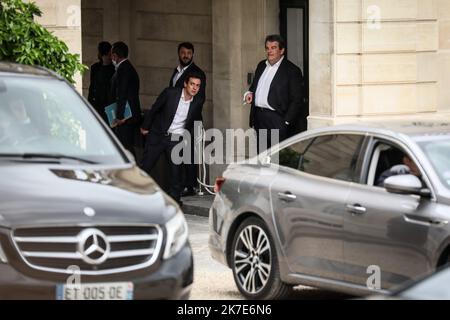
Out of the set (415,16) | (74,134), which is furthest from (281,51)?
(74,134)

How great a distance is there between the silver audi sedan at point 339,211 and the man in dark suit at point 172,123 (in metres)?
6.77

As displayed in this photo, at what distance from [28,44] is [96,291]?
662cm

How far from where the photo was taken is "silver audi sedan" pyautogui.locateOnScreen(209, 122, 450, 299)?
9992 mm

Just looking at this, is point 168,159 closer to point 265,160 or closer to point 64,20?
point 64,20

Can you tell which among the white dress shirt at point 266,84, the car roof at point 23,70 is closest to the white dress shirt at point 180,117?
the white dress shirt at point 266,84

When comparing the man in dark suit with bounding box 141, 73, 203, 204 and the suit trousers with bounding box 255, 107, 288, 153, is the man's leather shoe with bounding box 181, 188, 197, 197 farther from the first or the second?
the suit trousers with bounding box 255, 107, 288, 153

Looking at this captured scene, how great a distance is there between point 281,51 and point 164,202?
9.34 meters

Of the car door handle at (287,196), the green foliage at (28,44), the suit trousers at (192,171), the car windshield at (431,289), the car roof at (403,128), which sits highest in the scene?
the green foliage at (28,44)

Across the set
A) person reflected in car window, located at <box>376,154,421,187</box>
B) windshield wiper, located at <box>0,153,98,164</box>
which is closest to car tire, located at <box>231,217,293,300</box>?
person reflected in car window, located at <box>376,154,421,187</box>

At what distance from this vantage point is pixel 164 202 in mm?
9117

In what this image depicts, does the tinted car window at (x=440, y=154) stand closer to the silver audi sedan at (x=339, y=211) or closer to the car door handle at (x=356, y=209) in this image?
the silver audi sedan at (x=339, y=211)

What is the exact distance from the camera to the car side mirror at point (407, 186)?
9.93 m

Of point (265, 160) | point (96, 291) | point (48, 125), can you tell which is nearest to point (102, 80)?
point (265, 160)
